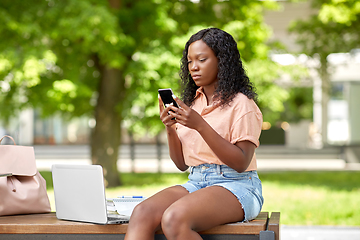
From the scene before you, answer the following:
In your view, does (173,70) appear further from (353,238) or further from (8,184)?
(8,184)

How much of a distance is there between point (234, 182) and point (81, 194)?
76 centimetres

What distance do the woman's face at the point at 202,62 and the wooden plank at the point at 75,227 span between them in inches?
30.2

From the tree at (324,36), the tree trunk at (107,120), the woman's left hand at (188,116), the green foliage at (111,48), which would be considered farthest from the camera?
the tree at (324,36)

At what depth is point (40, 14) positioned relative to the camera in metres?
8.73

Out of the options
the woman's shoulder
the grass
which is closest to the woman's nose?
the woman's shoulder

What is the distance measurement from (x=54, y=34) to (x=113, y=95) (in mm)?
2197

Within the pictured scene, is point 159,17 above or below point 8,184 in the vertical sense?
above

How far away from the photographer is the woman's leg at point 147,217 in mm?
2209

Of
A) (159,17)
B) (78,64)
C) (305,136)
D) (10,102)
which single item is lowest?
(305,136)

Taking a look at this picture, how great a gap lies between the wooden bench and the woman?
65 millimetres

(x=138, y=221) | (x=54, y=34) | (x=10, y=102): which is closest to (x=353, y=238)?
(x=138, y=221)

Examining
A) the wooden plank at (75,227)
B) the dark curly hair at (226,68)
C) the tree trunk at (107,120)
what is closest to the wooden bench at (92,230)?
the wooden plank at (75,227)

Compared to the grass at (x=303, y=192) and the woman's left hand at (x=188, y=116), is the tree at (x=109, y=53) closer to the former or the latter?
the grass at (x=303, y=192)

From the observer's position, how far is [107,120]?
32.6 ft
